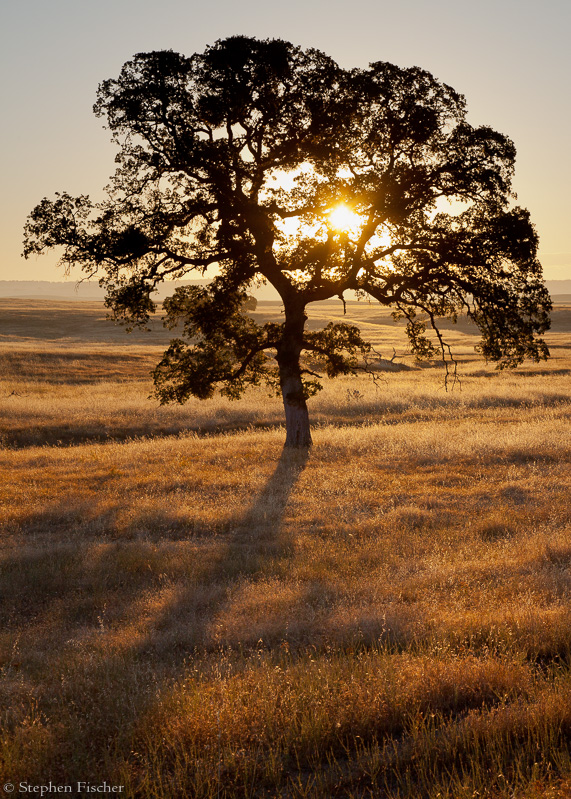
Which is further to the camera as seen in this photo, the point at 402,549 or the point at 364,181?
the point at 364,181

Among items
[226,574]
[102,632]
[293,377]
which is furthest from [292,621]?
[293,377]

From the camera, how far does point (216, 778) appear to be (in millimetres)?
4059

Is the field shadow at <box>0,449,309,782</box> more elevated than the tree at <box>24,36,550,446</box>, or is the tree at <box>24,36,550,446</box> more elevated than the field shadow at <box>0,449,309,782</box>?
the tree at <box>24,36,550,446</box>

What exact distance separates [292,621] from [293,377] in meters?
13.1

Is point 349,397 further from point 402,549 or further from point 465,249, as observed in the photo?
point 402,549

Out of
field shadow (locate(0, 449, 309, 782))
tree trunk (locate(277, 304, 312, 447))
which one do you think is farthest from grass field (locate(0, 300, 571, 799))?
tree trunk (locate(277, 304, 312, 447))

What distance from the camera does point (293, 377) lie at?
19734 millimetres

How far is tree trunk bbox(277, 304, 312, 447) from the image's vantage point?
19484 millimetres

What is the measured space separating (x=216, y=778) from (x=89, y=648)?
2.89m

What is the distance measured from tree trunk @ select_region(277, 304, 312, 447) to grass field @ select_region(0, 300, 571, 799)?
137cm

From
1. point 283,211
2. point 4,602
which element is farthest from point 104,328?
point 4,602

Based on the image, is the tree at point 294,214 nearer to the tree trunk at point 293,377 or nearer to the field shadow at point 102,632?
the tree trunk at point 293,377

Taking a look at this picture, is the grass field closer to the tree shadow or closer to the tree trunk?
the tree shadow

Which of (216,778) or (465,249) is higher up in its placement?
(465,249)
